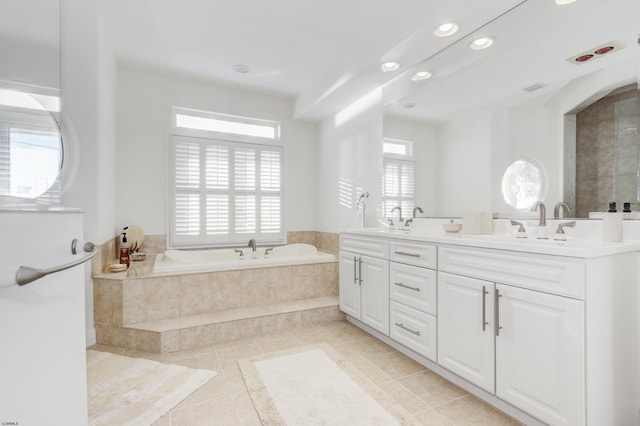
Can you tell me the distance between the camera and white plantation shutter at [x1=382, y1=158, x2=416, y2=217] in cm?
306

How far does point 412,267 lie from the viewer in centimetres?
224

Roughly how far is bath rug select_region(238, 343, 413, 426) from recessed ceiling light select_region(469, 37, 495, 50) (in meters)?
2.48

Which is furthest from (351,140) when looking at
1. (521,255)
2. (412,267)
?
(521,255)

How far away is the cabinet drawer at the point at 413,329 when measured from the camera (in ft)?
6.81

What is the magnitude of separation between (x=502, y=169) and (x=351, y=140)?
1.97 m

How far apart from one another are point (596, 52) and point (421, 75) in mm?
1263

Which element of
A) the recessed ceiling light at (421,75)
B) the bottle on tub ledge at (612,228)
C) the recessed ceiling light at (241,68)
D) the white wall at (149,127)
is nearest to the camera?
the bottle on tub ledge at (612,228)

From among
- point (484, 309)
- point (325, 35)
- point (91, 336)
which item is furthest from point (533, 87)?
point (91, 336)

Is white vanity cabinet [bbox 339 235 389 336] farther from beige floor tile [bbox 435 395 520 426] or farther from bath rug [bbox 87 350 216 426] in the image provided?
bath rug [bbox 87 350 216 426]

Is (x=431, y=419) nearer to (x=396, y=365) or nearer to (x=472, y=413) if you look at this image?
(x=472, y=413)

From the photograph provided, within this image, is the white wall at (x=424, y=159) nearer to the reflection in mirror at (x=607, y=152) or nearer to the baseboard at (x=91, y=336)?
the reflection in mirror at (x=607, y=152)

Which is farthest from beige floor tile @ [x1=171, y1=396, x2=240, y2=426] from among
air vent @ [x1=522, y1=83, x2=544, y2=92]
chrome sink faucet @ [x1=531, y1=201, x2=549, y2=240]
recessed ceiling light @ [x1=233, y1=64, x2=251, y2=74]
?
recessed ceiling light @ [x1=233, y1=64, x2=251, y2=74]

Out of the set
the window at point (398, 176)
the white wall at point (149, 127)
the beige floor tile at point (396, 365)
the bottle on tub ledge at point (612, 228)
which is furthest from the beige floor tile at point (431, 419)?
the white wall at point (149, 127)

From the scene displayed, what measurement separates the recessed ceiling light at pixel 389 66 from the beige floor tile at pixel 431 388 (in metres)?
2.53
